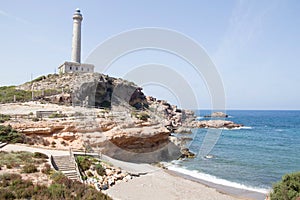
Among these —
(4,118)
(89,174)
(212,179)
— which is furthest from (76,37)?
(212,179)

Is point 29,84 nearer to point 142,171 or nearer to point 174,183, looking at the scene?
point 142,171

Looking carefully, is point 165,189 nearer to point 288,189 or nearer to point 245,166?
point 288,189

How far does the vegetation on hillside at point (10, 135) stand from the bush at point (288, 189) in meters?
18.5

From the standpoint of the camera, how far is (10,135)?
1920 cm

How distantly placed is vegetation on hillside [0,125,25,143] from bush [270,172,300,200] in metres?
18.5

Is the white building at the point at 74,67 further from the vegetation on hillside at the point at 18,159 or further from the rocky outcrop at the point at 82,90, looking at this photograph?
the vegetation on hillside at the point at 18,159

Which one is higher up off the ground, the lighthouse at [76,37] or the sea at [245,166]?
the lighthouse at [76,37]

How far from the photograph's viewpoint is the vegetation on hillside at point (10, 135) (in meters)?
18.8

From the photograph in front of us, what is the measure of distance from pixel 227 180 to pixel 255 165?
7125 mm

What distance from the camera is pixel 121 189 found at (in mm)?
15453

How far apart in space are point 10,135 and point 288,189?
19766 millimetres

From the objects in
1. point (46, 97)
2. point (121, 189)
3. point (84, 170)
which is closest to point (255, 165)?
point (121, 189)

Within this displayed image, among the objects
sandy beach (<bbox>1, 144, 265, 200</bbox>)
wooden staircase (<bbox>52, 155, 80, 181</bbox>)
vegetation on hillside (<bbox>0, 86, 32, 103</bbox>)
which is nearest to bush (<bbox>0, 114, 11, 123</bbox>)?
sandy beach (<bbox>1, 144, 265, 200</bbox>)

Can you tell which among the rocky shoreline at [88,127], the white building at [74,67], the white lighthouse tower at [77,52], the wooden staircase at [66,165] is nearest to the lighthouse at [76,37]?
the white lighthouse tower at [77,52]
